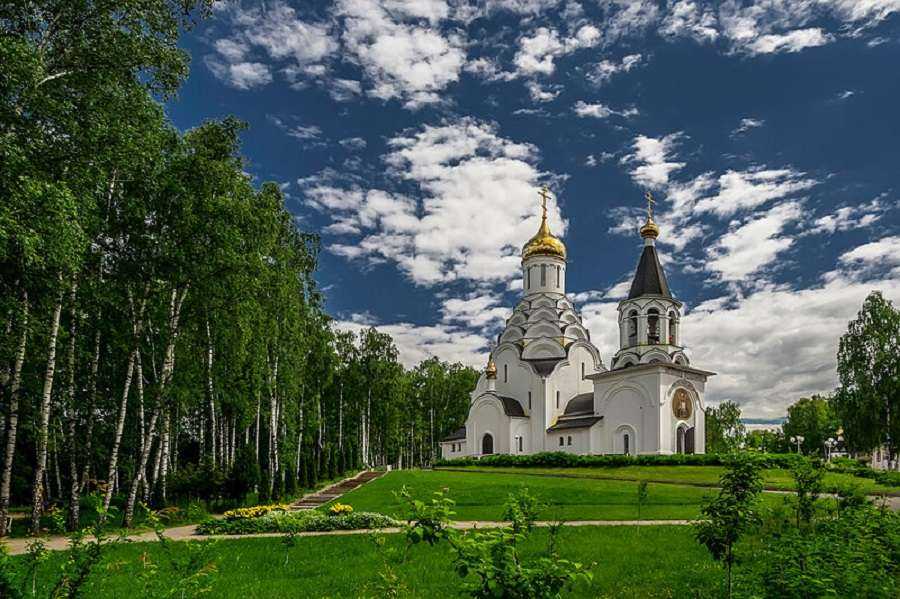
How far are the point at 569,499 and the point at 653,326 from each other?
2277 centimetres

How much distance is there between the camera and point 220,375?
915 inches

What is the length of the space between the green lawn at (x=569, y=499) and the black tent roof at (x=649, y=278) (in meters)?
17.1

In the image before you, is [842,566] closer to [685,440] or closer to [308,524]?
[308,524]

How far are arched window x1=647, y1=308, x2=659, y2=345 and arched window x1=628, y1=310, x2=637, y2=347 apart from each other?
80 centimetres

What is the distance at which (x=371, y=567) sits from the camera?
977 centimetres

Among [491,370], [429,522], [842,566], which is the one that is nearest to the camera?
[429,522]

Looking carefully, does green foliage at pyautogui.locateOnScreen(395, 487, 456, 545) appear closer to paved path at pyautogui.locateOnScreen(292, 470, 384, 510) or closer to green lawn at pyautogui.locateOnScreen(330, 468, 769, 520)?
green lawn at pyautogui.locateOnScreen(330, 468, 769, 520)

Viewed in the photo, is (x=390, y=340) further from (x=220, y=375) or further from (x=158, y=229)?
(x=158, y=229)

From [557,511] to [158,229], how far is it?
12.7 metres

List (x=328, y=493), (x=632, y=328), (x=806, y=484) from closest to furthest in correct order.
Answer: (x=806, y=484) < (x=328, y=493) < (x=632, y=328)

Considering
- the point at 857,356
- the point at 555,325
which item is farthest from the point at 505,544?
the point at 555,325

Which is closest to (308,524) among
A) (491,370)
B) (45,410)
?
(45,410)

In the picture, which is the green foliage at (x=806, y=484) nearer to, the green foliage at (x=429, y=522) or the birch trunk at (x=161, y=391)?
the green foliage at (x=429, y=522)

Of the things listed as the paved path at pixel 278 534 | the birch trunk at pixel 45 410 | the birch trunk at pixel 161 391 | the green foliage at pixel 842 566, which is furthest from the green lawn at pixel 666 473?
the birch trunk at pixel 45 410
